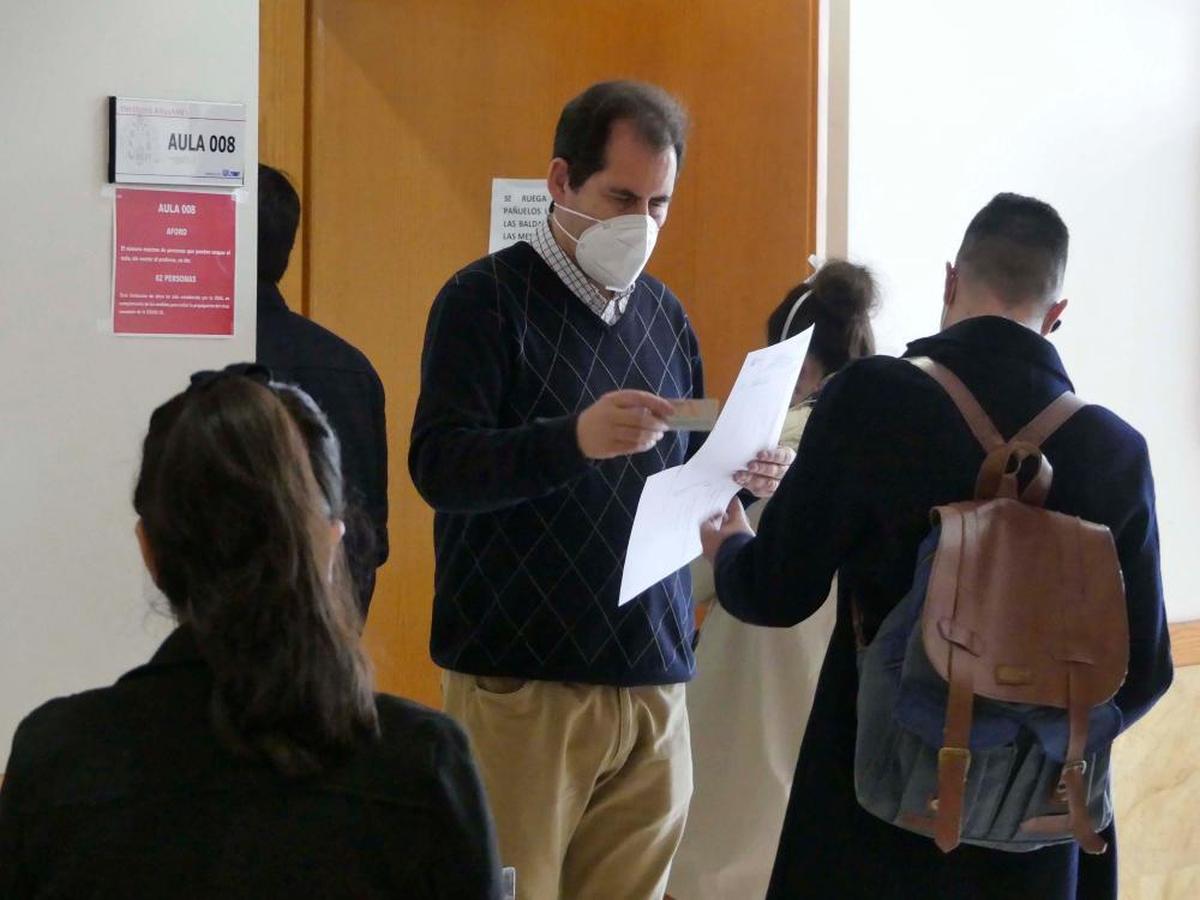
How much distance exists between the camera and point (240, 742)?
1.08 m

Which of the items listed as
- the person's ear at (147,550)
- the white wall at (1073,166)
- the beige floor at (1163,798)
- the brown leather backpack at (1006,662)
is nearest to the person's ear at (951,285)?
the brown leather backpack at (1006,662)

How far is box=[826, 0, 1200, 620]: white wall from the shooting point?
3250mm

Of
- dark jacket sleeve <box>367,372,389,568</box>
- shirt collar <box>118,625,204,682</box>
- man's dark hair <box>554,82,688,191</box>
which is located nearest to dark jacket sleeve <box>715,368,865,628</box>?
man's dark hair <box>554,82,688,191</box>

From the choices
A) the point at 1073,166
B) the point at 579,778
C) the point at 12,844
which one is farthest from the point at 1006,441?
the point at 1073,166

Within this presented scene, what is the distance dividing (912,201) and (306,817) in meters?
2.55

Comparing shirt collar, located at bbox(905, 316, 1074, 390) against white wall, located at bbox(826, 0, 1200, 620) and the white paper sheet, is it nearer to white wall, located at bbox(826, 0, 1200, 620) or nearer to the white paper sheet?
the white paper sheet

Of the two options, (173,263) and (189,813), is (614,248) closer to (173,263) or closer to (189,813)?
(173,263)

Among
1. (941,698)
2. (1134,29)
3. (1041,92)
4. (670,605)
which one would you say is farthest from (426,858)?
(1134,29)

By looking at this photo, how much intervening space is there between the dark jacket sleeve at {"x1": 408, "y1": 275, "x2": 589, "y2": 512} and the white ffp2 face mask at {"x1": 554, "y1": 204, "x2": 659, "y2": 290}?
0.47 ft

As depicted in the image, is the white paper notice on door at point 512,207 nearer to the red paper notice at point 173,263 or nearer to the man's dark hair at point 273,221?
the man's dark hair at point 273,221

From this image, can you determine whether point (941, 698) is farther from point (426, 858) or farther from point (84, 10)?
point (84, 10)

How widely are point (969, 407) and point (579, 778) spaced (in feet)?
2.32

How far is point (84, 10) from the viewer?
2225mm

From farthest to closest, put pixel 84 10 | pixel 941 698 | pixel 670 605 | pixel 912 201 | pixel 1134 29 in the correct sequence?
pixel 1134 29, pixel 912 201, pixel 84 10, pixel 670 605, pixel 941 698
